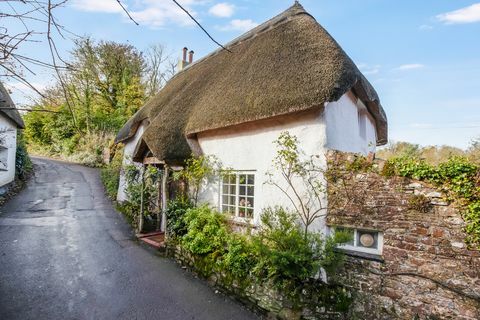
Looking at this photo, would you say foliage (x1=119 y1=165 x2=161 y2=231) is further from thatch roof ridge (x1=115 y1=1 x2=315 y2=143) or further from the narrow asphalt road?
thatch roof ridge (x1=115 y1=1 x2=315 y2=143)

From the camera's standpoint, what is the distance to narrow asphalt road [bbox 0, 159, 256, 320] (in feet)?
16.8

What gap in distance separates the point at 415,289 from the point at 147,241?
7.82m

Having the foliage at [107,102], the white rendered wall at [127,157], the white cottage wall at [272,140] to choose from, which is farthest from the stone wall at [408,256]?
the foliage at [107,102]

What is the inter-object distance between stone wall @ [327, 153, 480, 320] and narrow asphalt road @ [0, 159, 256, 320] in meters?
2.43

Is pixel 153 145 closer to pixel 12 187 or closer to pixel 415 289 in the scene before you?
pixel 415 289

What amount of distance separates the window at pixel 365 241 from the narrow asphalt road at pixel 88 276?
244 cm

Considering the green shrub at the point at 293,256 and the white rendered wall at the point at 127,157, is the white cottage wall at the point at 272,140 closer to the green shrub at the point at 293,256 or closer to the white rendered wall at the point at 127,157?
the green shrub at the point at 293,256

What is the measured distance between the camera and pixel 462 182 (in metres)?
3.96

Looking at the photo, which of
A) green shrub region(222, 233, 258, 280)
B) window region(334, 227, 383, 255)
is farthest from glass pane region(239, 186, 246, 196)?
window region(334, 227, 383, 255)

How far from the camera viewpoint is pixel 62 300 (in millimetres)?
5328

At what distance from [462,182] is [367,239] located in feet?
5.80

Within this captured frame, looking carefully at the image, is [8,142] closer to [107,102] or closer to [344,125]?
[107,102]

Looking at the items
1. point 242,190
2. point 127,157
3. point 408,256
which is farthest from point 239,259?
point 127,157

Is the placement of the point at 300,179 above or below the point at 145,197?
above
